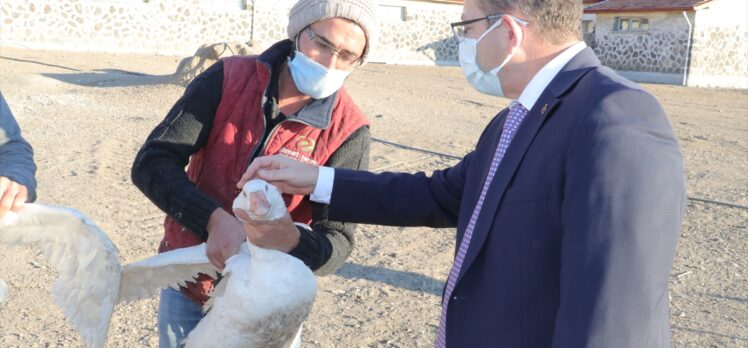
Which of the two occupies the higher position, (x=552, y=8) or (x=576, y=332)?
(x=552, y=8)

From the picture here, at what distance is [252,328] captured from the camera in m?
2.51

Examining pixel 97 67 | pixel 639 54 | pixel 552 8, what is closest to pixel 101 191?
pixel 552 8

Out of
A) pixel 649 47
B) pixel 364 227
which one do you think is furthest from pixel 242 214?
pixel 649 47

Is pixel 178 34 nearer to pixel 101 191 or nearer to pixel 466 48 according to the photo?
pixel 101 191

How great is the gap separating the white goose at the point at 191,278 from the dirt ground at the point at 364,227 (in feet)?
5.81

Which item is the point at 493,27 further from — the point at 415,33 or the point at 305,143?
the point at 415,33

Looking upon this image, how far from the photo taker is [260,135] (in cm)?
272

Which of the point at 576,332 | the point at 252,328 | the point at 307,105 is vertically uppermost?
the point at 307,105

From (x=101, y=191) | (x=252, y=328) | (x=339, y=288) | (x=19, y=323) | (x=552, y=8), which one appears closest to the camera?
(x=552, y=8)

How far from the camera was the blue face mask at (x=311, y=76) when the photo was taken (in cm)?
275

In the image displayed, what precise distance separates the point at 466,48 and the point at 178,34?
845 inches

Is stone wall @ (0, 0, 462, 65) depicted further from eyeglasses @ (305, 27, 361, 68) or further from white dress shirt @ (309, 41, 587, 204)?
white dress shirt @ (309, 41, 587, 204)

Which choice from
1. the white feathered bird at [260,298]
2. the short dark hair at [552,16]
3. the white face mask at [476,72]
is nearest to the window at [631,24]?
the white face mask at [476,72]

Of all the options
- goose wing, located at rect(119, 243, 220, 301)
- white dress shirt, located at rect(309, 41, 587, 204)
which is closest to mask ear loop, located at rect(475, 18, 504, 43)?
white dress shirt, located at rect(309, 41, 587, 204)
